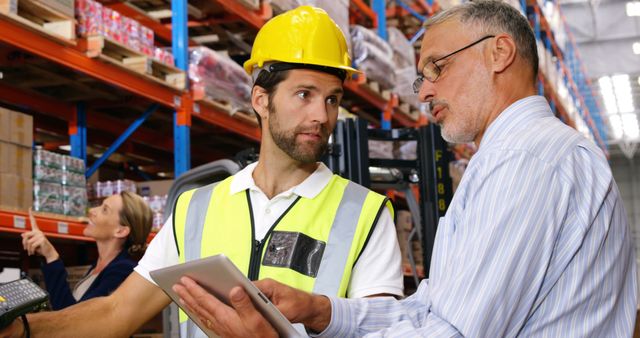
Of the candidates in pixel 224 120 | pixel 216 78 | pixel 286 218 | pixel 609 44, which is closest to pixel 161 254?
pixel 286 218

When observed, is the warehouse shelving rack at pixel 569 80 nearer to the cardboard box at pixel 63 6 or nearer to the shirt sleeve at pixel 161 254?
the cardboard box at pixel 63 6

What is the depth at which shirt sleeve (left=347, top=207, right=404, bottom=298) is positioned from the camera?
7.35 feet

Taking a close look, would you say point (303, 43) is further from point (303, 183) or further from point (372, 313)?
point (372, 313)

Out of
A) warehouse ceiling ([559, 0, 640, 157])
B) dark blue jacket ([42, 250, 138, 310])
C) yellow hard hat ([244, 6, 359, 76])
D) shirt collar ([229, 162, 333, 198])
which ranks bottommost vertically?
dark blue jacket ([42, 250, 138, 310])

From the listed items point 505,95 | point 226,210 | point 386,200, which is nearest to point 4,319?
point 226,210

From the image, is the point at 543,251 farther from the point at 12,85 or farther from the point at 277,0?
the point at 277,0

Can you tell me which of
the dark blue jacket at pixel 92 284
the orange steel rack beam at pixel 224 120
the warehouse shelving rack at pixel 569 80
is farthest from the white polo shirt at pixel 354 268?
the warehouse shelving rack at pixel 569 80

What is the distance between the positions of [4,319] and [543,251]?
140cm

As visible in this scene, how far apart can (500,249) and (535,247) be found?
0.07 meters

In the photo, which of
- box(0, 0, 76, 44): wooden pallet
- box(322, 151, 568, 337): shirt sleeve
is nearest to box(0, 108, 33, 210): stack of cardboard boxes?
box(0, 0, 76, 44): wooden pallet

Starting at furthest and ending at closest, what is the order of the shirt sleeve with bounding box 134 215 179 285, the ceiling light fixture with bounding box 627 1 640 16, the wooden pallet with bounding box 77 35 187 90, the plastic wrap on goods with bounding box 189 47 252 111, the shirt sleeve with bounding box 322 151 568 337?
1. the ceiling light fixture with bounding box 627 1 640 16
2. the plastic wrap on goods with bounding box 189 47 252 111
3. the wooden pallet with bounding box 77 35 187 90
4. the shirt sleeve with bounding box 134 215 179 285
5. the shirt sleeve with bounding box 322 151 568 337

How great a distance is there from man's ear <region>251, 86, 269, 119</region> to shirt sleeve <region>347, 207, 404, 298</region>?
557mm

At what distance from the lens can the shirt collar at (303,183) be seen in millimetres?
2467

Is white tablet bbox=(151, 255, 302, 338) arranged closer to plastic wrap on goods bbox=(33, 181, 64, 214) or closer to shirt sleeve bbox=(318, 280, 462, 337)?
shirt sleeve bbox=(318, 280, 462, 337)
